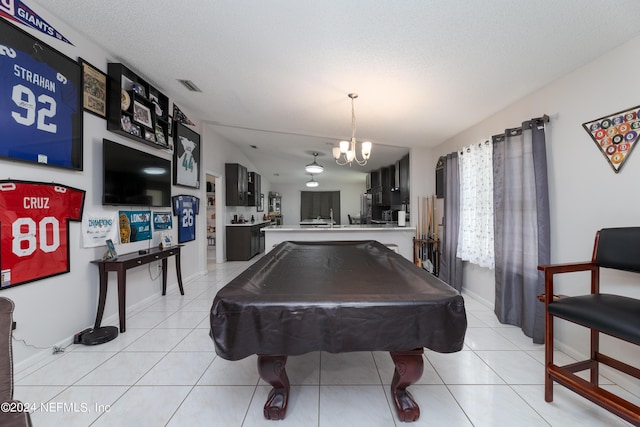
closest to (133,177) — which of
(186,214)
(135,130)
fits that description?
(135,130)

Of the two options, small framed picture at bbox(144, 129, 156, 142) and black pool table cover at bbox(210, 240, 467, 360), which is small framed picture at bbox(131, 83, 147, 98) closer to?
small framed picture at bbox(144, 129, 156, 142)

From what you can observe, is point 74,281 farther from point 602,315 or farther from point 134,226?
point 602,315

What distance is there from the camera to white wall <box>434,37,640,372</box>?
1.67 metres

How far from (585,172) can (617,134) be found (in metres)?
0.31

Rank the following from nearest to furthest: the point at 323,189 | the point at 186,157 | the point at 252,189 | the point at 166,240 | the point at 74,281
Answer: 1. the point at 74,281
2. the point at 166,240
3. the point at 186,157
4. the point at 252,189
5. the point at 323,189

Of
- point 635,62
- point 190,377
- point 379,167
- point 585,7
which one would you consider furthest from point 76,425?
point 379,167

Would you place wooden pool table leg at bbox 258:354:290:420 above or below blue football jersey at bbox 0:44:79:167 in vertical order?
below

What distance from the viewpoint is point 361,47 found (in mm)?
1976

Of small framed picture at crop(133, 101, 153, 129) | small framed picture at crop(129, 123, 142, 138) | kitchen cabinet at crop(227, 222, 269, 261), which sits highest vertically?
small framed picture at crop(133, 101, 153, 129)

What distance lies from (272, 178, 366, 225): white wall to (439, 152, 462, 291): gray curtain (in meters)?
7.02

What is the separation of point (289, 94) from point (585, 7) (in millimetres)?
2346

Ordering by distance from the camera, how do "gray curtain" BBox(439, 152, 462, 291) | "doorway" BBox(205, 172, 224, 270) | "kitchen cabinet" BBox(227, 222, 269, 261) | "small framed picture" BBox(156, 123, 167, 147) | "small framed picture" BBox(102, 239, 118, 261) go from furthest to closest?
"kitchen cabinet" BBox(227, 222, 269, 261), "doorway" BBox(205, 172, 224, 270), "gray curtain" BBox(439, 152, 462, 291), "small framed picture" BBox(156, 123, 167, 147), "small framed picture" BBox(102, 239, 118, 261)

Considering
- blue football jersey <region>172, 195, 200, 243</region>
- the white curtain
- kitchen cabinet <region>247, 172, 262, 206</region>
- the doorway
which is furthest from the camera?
kitchen cabinet <region>247, 172, 262, 206</region>

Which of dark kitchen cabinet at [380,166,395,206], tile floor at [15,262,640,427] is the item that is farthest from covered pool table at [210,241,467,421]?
dark kitchen cabinet at [380,166,395,206]
